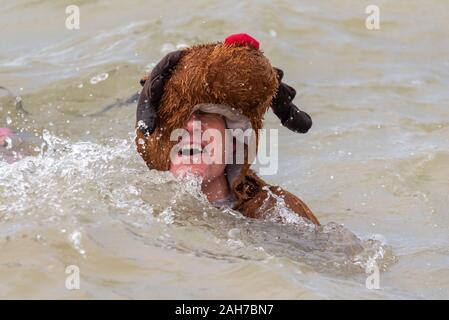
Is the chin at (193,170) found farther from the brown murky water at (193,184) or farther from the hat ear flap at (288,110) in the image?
Result: the hat ear flap at (288,110)

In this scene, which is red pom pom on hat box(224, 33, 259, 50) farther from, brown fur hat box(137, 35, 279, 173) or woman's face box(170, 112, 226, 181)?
woman's face box(170, 112, 226, 181)

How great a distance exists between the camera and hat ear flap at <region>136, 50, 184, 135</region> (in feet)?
15.3

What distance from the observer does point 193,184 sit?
467cm

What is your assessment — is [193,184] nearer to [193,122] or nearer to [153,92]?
[193,122]

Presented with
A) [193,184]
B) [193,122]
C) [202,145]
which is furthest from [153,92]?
[193,184]

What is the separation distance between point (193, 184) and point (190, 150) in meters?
0.16

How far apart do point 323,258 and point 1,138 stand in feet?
8.38

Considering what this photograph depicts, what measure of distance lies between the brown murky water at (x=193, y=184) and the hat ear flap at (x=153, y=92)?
30 cm

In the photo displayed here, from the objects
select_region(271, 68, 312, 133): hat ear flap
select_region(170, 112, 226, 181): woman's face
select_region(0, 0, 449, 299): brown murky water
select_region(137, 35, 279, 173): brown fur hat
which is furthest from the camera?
select_region(271, 68, 312, 133): hat ear flap

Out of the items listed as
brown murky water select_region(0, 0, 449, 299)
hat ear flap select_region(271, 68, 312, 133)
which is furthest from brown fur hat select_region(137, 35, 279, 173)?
brown murky water select_region(0, 0, 449, 299)

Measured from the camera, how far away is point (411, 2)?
10.1 m

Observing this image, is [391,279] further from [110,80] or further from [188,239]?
[110,80]

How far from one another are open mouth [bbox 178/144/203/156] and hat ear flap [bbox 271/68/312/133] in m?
0.46
